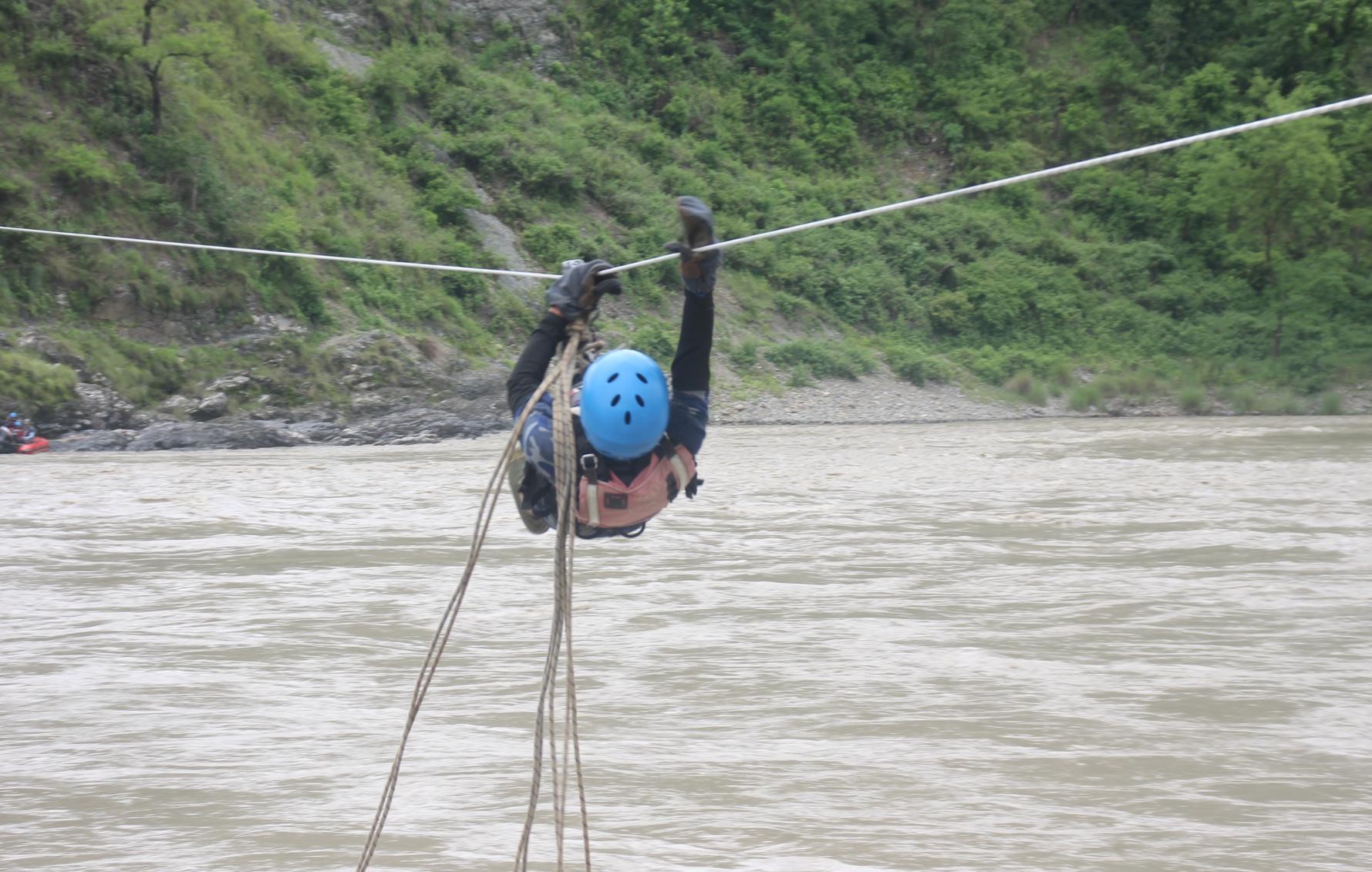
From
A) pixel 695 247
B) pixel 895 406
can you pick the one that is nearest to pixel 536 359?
pixel 695 247

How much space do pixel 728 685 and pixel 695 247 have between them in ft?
11.5

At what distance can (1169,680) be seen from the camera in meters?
7.00

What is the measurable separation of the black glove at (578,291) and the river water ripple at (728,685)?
6.24ft

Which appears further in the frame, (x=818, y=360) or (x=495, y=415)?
(x=818, y=360)

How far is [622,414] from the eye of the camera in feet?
12.8

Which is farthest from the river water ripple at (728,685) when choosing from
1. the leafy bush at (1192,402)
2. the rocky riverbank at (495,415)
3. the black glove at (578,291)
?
the leafy bush at (1192,402)

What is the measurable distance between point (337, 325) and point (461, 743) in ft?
63.3

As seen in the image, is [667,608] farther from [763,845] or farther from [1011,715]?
[763,845]

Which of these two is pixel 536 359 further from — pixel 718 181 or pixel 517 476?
pixel 718 181

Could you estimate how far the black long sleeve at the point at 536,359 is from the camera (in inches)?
168

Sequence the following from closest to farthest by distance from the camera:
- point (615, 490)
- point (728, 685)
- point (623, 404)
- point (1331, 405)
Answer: point (623, 404) → point (615, 490) → point (728, 685) → point (1331, 405)

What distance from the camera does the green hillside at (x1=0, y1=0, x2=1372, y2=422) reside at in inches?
921

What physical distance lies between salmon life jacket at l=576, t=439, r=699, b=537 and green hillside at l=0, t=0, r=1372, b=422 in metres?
17.8

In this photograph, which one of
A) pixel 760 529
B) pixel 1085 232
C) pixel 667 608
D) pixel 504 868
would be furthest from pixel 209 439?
pixel 1085 232
